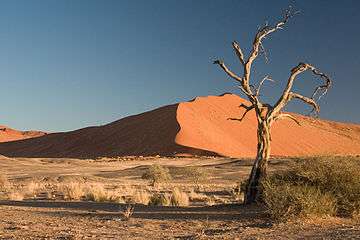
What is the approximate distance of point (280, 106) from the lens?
59.6ft

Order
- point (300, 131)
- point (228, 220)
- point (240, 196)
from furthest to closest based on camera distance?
point (300, 131) < point (240, 196) < point (228, 220)

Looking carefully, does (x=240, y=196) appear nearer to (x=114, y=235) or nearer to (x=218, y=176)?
(x=114, y=235)

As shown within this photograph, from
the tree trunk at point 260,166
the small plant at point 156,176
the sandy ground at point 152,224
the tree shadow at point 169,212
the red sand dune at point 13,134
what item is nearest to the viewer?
the sandy ground at point 152,224

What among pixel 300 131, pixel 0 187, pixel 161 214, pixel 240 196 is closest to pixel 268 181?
pixel 161 214

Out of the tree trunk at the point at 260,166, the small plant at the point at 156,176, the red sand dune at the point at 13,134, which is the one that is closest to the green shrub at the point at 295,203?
the tree trunk at the point at 260,166

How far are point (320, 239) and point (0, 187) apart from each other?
21.1 meters

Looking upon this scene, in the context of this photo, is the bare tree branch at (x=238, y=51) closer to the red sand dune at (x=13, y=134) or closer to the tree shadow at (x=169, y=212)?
the tree shadow at (x=169, y=212)

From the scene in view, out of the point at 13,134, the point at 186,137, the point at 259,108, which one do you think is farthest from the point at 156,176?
the point at 13,134

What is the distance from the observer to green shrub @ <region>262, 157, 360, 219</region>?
14.6m

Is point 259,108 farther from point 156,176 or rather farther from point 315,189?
point 156,176

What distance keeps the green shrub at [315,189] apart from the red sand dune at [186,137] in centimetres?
5815

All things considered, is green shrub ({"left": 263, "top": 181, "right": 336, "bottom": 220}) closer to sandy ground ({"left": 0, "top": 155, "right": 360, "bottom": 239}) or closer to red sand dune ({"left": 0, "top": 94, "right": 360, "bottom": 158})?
sandy ground ({"left": 0, "top": 155, "right": 360, "bottom": 239})

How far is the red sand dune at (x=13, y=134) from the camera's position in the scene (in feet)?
508

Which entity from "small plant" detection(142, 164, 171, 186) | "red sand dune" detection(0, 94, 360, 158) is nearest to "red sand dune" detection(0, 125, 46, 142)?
"red sand dune" detection(0, 94, 360, 158)
